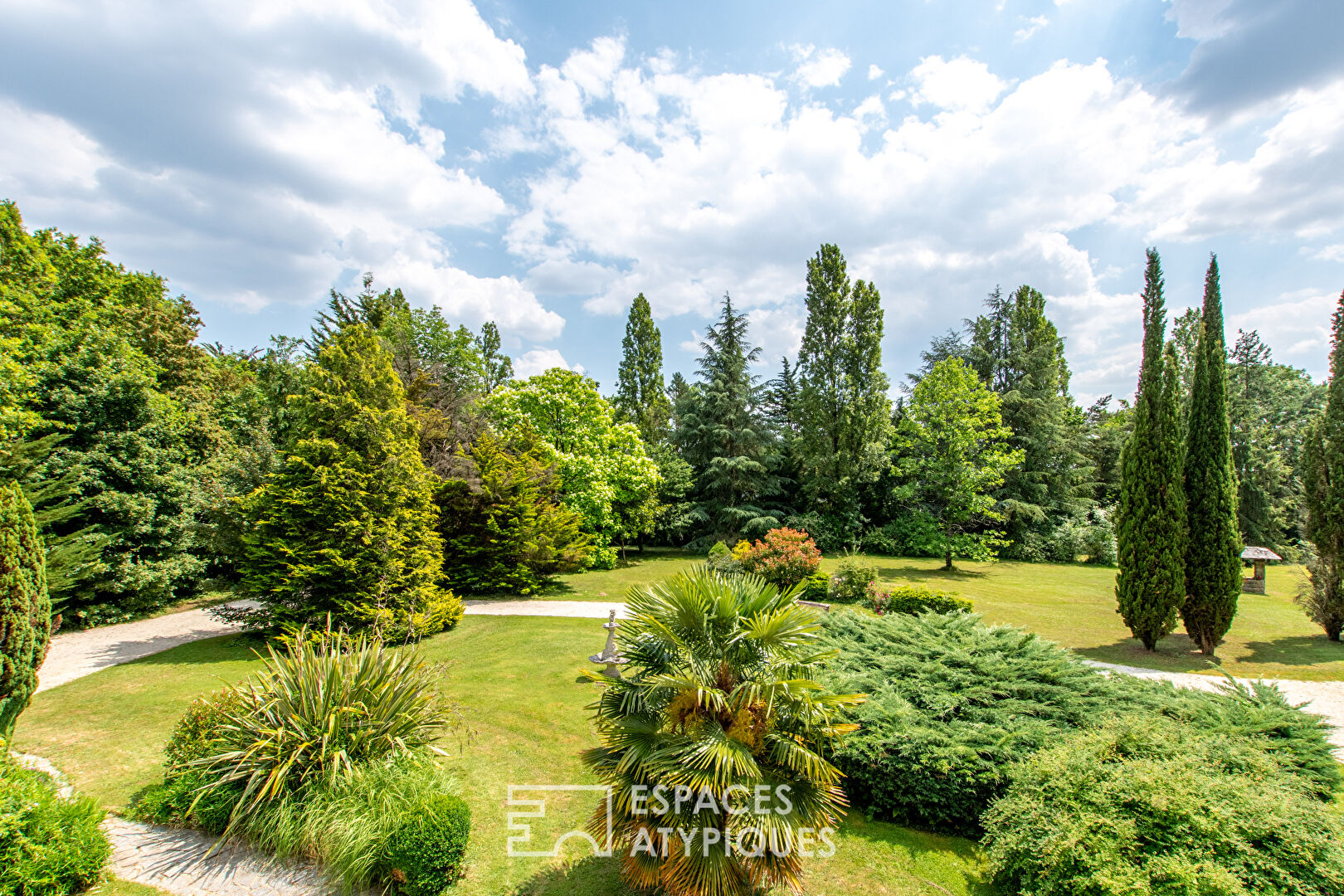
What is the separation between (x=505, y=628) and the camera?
12312 millimetres

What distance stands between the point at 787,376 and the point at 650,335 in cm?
895

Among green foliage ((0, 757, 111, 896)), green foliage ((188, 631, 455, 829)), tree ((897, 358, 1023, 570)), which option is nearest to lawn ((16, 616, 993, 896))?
green foliage ((0, 757, 111, 896))

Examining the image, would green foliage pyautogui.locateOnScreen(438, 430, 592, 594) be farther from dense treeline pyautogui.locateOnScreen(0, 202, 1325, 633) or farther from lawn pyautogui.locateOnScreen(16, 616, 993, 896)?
lawn pyautogui.locateOnScreen(16, 616, 993, 896)

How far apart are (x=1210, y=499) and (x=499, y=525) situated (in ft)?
55.9

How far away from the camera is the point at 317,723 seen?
5207 millimetres

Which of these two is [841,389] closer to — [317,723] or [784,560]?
[784,560]

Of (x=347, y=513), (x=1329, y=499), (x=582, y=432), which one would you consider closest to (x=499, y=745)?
(x=347, y=513)

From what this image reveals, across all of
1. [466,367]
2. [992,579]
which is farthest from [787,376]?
[466,367]

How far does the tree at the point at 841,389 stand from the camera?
80.7ft

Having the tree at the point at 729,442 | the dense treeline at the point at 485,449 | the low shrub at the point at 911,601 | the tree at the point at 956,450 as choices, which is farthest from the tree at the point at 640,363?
the low shrub at the point at 911,601

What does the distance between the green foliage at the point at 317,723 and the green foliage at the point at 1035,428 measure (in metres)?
24.6

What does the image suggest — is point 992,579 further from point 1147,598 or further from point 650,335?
point 650,335

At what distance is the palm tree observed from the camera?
3449 mm

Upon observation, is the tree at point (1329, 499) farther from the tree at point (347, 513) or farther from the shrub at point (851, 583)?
the tree at point (347, 513)
